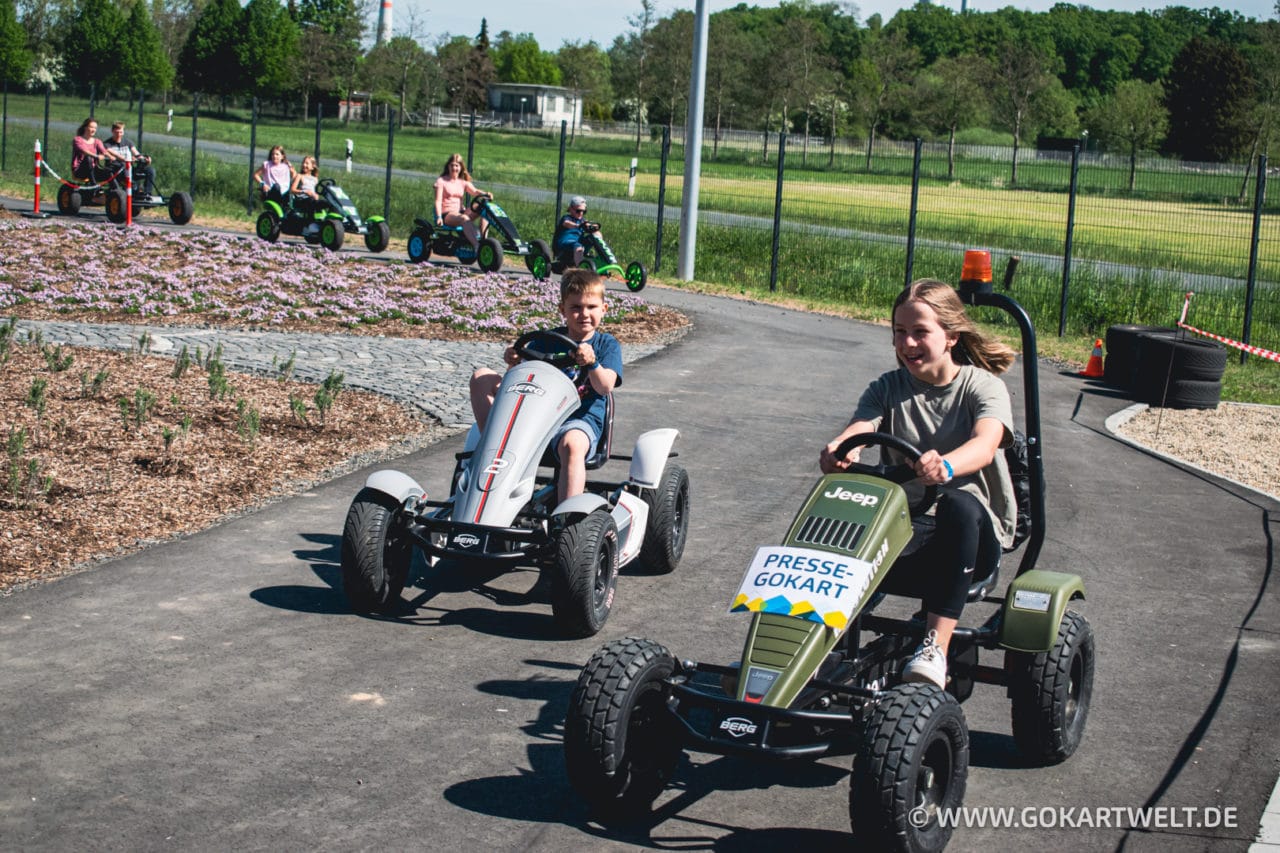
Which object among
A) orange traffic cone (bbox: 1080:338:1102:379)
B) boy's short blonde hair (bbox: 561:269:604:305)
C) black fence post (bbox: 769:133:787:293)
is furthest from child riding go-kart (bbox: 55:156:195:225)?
boy's short blonde hair (bbox: 561:269:604:305)

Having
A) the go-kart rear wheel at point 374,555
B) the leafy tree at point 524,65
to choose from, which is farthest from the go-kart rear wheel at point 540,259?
the leafy tree at point 524,65

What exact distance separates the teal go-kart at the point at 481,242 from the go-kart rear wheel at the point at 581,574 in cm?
1385

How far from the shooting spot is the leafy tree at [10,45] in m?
81.4

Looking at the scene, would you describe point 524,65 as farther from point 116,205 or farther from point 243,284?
point 243,284

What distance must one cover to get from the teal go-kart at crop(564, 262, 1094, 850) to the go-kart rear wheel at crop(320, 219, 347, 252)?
17.0 m

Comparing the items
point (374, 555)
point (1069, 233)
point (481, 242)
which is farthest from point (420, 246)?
point (374, 555)

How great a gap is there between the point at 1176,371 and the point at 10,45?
274 ft

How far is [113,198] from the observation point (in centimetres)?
2288

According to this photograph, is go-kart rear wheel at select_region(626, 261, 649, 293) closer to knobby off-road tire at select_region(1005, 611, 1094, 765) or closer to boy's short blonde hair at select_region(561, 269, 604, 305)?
boy's short blonde hair at select_region(561, 269, 604, 305)

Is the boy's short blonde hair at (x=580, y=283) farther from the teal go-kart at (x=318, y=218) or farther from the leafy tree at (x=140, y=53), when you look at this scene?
the leafy tree at (x=140, y=53)

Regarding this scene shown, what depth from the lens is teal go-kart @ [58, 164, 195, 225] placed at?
2289cm

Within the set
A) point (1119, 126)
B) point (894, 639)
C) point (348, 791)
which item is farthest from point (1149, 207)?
point (1119, 126)

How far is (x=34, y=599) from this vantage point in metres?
6.27

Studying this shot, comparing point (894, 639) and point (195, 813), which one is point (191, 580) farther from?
point (894, 639)
